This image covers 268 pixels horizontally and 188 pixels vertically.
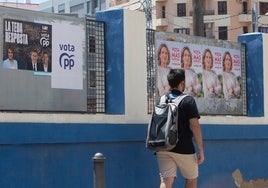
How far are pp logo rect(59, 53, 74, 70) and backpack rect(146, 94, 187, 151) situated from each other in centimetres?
145

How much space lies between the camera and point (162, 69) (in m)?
9.40

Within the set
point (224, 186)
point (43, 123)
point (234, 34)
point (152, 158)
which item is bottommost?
point (224, 186)

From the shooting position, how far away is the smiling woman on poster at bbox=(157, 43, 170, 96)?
935cm

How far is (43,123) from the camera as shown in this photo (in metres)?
7.46

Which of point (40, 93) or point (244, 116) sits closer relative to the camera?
point (40, 93)

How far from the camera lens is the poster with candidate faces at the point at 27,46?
747cm

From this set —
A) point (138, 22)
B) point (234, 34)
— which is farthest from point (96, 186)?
point (234, 34)

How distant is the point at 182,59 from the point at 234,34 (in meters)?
57.5

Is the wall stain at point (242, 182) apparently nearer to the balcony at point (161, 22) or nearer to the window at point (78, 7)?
the balcony at point (161, 22)

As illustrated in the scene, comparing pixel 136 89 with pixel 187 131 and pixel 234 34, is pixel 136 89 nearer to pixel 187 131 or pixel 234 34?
pixel 187 131

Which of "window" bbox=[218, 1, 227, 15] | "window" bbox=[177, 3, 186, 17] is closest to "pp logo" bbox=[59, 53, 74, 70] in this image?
"window" bbox=[218, 1, 227, 15]

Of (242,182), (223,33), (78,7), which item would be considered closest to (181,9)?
(223,33)

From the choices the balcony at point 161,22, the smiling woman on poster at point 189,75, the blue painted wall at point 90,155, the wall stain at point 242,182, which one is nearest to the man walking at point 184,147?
the blue painted wall at point 90,155

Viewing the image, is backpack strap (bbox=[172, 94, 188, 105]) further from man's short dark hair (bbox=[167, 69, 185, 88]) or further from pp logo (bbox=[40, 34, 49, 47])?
pp logo (bbox=[40, 34, 49, 47])
